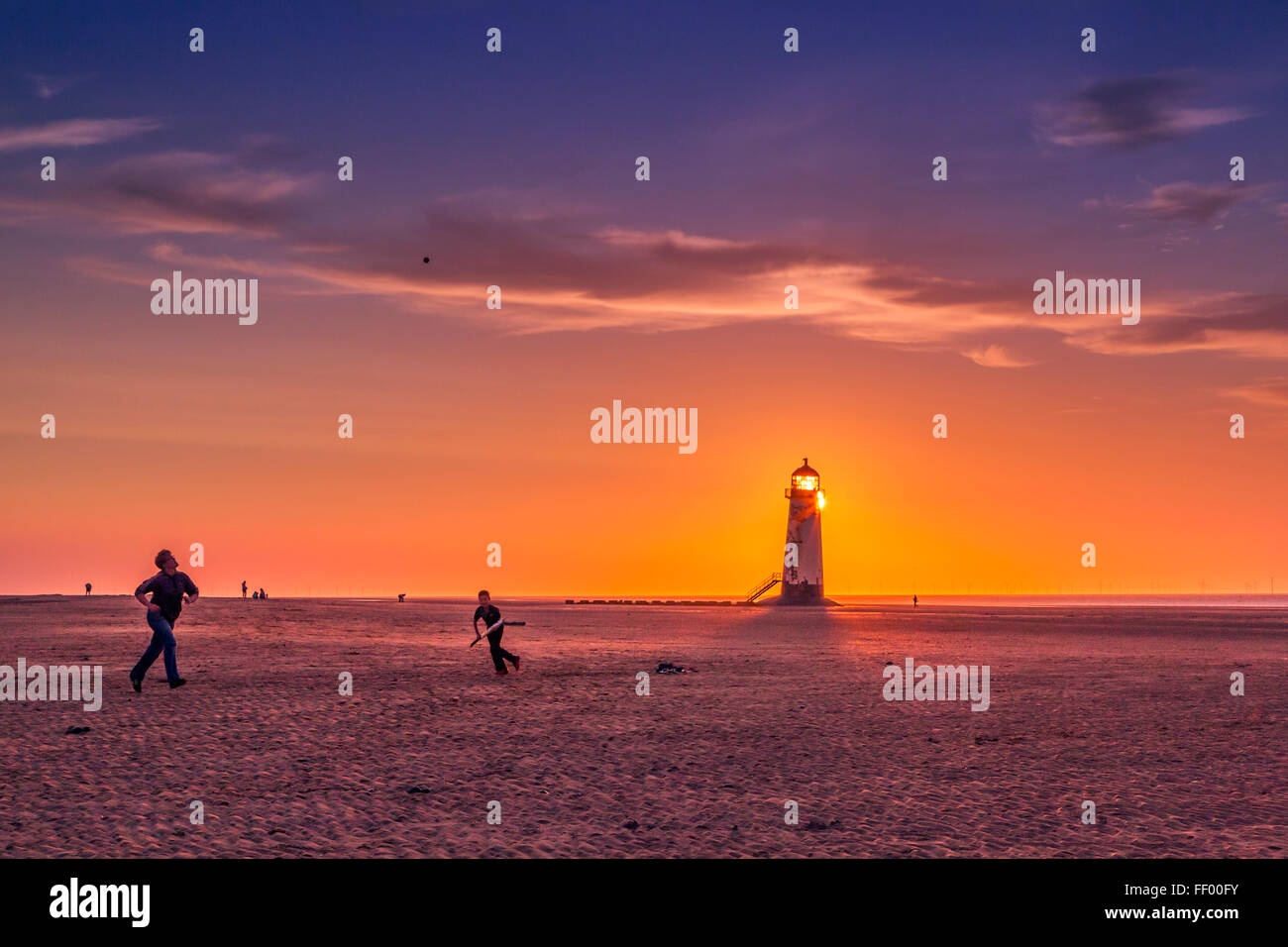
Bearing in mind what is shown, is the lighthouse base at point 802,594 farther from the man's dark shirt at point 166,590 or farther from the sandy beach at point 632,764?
the man's dark shirt at point 166,590

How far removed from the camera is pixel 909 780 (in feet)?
44.5

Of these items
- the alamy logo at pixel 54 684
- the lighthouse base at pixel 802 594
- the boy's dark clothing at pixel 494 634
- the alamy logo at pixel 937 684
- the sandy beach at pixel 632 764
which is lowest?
the lighthouse base at pixel 802 594

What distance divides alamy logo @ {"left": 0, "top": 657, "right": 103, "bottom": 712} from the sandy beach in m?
0.48

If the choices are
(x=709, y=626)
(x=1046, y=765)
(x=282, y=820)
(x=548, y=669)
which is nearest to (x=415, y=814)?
(x=282, y=820)

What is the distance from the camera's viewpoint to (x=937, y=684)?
25.3m

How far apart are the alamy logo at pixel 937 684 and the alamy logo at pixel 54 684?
15.9 m

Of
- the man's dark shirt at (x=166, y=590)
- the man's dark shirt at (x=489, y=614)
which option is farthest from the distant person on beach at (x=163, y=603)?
the man's dark shirt at (x=489, y=614)

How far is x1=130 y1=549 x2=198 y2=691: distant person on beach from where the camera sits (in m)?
21.0

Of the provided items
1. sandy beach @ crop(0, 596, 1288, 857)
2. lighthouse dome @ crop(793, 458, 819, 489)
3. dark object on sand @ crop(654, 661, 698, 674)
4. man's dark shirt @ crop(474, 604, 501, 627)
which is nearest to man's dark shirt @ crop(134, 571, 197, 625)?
sandy beach @ crop(0, 596, 1288, 857)

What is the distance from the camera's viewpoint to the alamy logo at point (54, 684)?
20156 millimetres

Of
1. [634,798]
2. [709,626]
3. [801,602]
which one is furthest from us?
[801,602]

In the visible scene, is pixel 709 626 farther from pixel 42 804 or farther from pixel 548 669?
pixel 42 804

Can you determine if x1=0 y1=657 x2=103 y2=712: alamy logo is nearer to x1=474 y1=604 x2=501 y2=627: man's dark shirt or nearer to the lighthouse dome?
x1=474 y1=604 x2=501 y2=627: man's dark shirt
